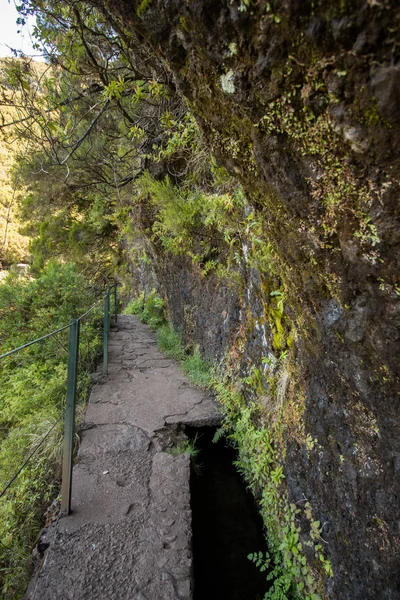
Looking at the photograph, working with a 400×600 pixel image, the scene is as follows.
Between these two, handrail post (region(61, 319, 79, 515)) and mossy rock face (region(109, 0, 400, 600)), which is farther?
handrail post (region(61, 319, 79, 515))

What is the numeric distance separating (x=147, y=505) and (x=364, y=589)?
1.56m

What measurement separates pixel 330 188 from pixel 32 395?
14.8 feet

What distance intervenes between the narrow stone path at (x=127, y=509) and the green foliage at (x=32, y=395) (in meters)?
0.31

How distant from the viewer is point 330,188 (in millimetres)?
1219

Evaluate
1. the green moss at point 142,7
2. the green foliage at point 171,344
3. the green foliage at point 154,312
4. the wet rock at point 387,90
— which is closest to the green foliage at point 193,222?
the green foliage at point 171,344

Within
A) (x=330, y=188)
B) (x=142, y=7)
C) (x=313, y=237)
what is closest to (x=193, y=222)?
(x=142, y=7)

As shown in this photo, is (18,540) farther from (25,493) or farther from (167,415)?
(167,415)

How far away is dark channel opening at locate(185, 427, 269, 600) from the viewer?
2512mm

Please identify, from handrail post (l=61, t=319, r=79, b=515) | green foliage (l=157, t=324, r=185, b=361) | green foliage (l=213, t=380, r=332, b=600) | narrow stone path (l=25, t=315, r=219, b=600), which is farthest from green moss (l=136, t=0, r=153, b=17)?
green foliage (l=157, t=324, r=185, b=361)

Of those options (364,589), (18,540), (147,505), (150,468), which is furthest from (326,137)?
(18,540)

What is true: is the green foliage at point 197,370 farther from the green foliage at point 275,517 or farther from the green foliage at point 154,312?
the green foliage at point 154,312

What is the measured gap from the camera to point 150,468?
293 centimetres

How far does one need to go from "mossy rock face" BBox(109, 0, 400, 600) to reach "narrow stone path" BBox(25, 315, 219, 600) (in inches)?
41.5

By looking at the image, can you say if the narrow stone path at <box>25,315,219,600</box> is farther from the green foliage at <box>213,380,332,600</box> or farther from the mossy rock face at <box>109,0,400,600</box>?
the mossy rock face at <box>109,0,400,600</box>
